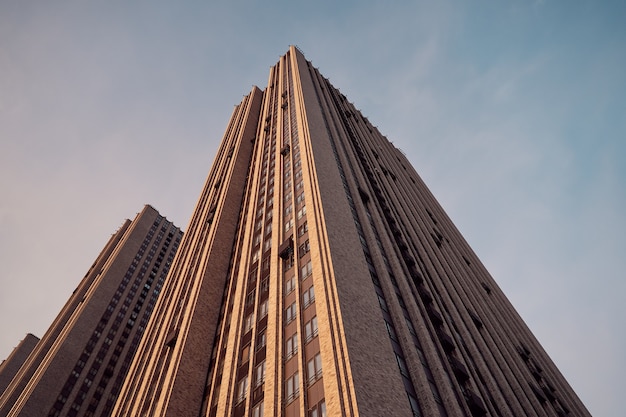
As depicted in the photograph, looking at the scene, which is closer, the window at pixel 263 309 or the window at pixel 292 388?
the window at pixel 292 388

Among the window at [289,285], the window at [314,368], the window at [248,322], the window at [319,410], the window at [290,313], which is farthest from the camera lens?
the window at [248,322]

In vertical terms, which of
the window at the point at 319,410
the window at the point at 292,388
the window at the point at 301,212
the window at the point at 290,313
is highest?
the window at the point at 301,212

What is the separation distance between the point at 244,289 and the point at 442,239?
3778cm

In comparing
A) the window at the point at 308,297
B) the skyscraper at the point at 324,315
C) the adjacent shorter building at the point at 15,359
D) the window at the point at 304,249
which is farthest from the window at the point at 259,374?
the adjacent shorter building at the point at 15,359

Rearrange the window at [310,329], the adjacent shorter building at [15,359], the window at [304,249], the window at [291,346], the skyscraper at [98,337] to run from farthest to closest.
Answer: the adjacent shorter building at [15,359], the skyscraper at [98,337], the window at [304,249], the window at [291,346], the window at [310,329]

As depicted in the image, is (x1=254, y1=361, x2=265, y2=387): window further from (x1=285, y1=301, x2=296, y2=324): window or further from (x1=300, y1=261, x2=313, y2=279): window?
(x1=300, y1=261, x2=313, y2=279): window

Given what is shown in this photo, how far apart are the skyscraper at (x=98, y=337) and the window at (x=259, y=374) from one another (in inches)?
2666

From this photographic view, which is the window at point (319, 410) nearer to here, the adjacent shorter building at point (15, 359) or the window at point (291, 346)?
the window at point (291, 346)

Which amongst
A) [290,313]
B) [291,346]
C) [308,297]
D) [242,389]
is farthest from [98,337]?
[291,346]

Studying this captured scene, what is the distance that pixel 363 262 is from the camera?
2880 cm

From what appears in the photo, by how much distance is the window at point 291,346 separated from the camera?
24.2 meters

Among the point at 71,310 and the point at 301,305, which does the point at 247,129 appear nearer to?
the point at 301,305

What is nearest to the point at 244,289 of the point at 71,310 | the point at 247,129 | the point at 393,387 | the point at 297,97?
the point at 393,387

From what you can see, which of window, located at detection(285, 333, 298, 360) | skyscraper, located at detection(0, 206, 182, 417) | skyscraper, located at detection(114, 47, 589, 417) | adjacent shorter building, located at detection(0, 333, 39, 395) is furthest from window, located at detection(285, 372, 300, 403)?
adjacent shorter building, located at detection(0, 333, 39, 395)
